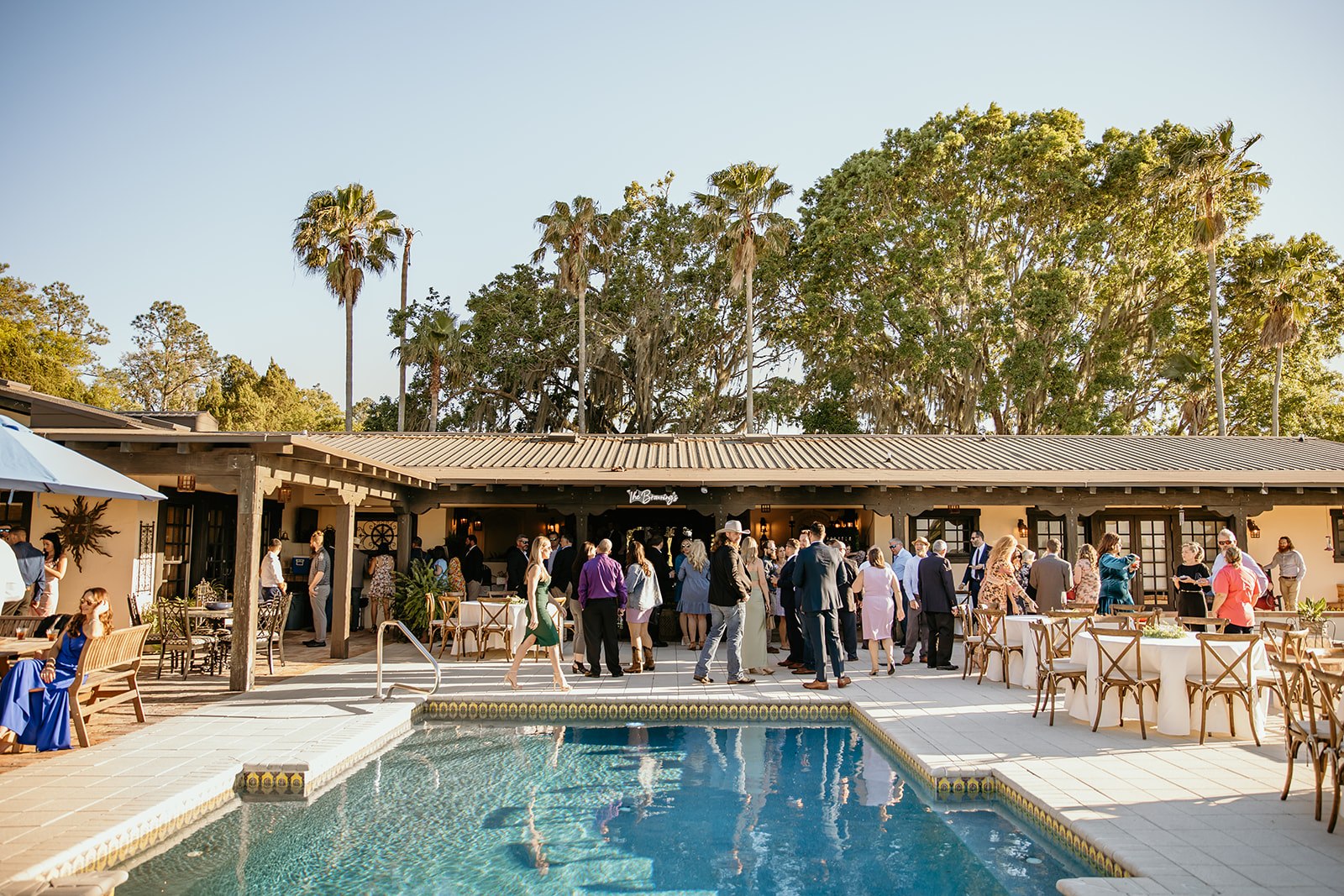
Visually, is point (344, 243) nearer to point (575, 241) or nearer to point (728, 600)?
point (575, 241)

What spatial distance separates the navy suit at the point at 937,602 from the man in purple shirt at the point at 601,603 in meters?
3.45

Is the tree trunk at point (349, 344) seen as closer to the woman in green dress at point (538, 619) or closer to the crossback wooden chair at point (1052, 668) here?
the woman in green dress at point (538, 619)

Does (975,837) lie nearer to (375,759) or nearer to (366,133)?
(375,759)

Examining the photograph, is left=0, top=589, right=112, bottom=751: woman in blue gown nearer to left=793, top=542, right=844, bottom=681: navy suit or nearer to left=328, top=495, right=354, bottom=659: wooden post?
left=328, top=495, right=354, bottom=659: wooden post

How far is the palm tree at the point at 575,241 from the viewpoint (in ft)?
86.7

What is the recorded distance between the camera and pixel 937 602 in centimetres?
967

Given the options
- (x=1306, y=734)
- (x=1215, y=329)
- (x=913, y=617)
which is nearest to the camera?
(x=1306, y=734)

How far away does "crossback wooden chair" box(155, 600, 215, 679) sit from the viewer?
896cm

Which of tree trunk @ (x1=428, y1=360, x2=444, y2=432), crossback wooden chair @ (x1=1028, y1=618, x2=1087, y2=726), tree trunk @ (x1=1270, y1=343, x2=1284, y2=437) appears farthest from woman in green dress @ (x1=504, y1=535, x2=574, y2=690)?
tree trunk @ (x1=1270, y1=343, x2=1284, y2=437)

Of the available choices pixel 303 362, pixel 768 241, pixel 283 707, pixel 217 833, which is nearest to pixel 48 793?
pixel 217 833

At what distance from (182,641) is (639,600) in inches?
193

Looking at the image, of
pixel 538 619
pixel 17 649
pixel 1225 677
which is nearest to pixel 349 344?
pixel 538 619

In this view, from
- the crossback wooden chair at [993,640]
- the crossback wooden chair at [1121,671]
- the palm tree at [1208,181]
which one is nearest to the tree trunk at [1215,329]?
the palm tree at [1208,181]

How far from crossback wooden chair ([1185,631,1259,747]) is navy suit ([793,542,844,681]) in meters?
3.15
